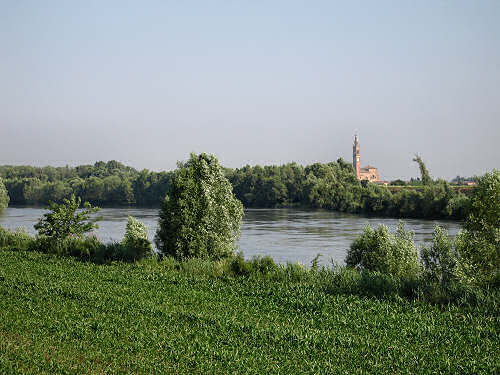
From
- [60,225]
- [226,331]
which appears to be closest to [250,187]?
[60,225]

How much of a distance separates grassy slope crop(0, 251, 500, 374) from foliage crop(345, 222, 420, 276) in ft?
37.7

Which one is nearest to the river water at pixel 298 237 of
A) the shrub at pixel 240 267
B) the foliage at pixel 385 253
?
the foliage at pixel 385 253

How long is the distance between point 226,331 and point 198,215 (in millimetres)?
8446

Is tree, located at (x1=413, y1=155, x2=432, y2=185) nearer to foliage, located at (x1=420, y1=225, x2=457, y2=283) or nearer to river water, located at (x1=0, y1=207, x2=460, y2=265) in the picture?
river water, located at (x1=0, y1=207, x2=460, y2=265)

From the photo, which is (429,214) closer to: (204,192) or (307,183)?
(307,183)

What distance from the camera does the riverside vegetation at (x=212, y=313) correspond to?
6.30 metres

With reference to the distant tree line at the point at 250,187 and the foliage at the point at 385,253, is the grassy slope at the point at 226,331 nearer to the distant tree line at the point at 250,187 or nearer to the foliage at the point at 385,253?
the foliage at the point at 385,253

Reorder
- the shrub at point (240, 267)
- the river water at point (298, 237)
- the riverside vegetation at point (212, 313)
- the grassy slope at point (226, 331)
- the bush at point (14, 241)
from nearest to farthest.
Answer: the grassy slope at point (226, 331)
the riverside vegetation at point (212, 313)
the shrub at point (240, 267)
the bush at point (14, 241)
the river water at point (298, 237)

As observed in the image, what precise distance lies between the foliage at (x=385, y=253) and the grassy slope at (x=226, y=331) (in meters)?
11.5

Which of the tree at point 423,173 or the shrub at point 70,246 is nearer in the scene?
the shrub at point 70,246

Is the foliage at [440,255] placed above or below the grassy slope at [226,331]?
below

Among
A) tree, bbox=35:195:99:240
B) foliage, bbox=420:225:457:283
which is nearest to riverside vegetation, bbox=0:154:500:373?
tree, bbox=35:195:99:240

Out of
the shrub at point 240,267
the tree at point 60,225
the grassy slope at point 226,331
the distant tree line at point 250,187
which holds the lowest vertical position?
the grassy slope at point 226,331

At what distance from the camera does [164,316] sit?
8258 mm
